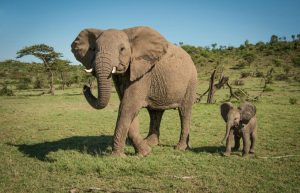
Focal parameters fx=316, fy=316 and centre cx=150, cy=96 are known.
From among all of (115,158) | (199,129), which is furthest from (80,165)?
(199,129)

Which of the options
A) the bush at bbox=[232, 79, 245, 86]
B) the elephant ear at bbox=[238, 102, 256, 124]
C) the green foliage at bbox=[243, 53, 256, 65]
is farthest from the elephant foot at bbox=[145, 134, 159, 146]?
the green foliage at bbox=[243, 53, 256, 65]

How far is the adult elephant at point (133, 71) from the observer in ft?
19.7

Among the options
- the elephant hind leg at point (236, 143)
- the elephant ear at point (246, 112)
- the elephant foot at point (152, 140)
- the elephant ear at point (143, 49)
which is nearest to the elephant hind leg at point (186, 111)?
the elephant foot at point (152, 140)

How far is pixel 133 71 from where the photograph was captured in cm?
658

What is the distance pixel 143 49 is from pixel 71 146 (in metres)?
3.53

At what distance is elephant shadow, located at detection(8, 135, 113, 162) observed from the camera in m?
7.66

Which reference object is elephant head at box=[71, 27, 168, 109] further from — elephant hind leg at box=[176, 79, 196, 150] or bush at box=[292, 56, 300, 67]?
bush at box=[292, 56, 300, 67]

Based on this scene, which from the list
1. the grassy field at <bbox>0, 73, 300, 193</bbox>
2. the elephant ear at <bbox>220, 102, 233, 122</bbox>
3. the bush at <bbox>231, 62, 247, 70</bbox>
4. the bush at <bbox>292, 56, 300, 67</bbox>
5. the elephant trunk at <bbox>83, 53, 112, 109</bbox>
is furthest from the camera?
the bush at <bbox>231, 62, 247, 70</bbox>

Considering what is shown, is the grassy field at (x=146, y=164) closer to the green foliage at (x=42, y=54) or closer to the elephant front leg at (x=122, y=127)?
the elephant front leg at (x=122, y=127)

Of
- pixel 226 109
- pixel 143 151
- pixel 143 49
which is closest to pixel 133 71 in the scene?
pixel 143 49

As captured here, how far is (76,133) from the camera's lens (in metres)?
10.8

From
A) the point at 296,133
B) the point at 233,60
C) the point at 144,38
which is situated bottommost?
the point at 296,133

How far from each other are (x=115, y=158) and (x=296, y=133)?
6330mm

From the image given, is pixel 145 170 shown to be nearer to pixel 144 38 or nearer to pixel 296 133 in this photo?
pixel 144 38
